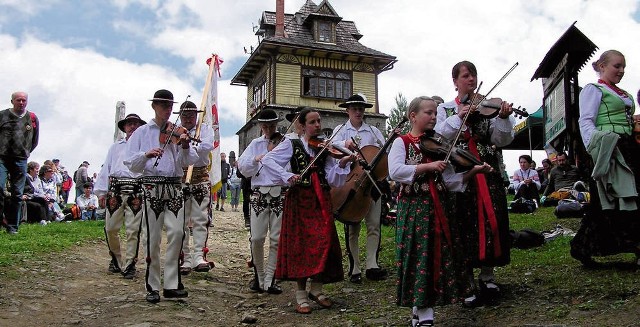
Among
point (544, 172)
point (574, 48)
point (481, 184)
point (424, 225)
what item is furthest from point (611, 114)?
point (544, 172)

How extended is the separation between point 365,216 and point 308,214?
3.85 feet

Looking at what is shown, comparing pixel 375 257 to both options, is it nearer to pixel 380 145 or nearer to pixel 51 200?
pixel 380 145

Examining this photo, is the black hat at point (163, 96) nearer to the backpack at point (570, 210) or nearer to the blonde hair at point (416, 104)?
the blonde hair at point (416, 104)

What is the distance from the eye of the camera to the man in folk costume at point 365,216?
7121mm

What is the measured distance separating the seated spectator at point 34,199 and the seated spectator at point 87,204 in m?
1.79

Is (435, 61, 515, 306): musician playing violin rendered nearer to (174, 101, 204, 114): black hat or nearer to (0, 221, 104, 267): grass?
(174, 101, 204, 114): black hat

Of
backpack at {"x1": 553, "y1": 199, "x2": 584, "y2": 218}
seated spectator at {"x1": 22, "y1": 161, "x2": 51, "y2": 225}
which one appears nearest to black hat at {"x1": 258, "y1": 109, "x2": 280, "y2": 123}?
backpack at {"x1": 553, "y1": 199, "x2": 584, "y2": 218}

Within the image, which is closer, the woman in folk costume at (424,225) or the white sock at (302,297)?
the woman in folk costume at (424,225)

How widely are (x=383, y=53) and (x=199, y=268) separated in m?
26.0

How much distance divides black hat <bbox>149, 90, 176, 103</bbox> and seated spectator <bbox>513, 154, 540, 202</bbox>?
900cm

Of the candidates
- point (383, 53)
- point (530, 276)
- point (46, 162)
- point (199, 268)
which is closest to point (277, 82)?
point (383, 53)

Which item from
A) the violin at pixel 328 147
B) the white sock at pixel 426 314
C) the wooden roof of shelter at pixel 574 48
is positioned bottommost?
the white sock at pixel 426 314

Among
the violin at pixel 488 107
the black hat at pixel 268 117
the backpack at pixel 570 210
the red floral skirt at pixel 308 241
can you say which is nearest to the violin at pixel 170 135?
the black hat at pixel 268 117

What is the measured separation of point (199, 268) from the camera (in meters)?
8.30
